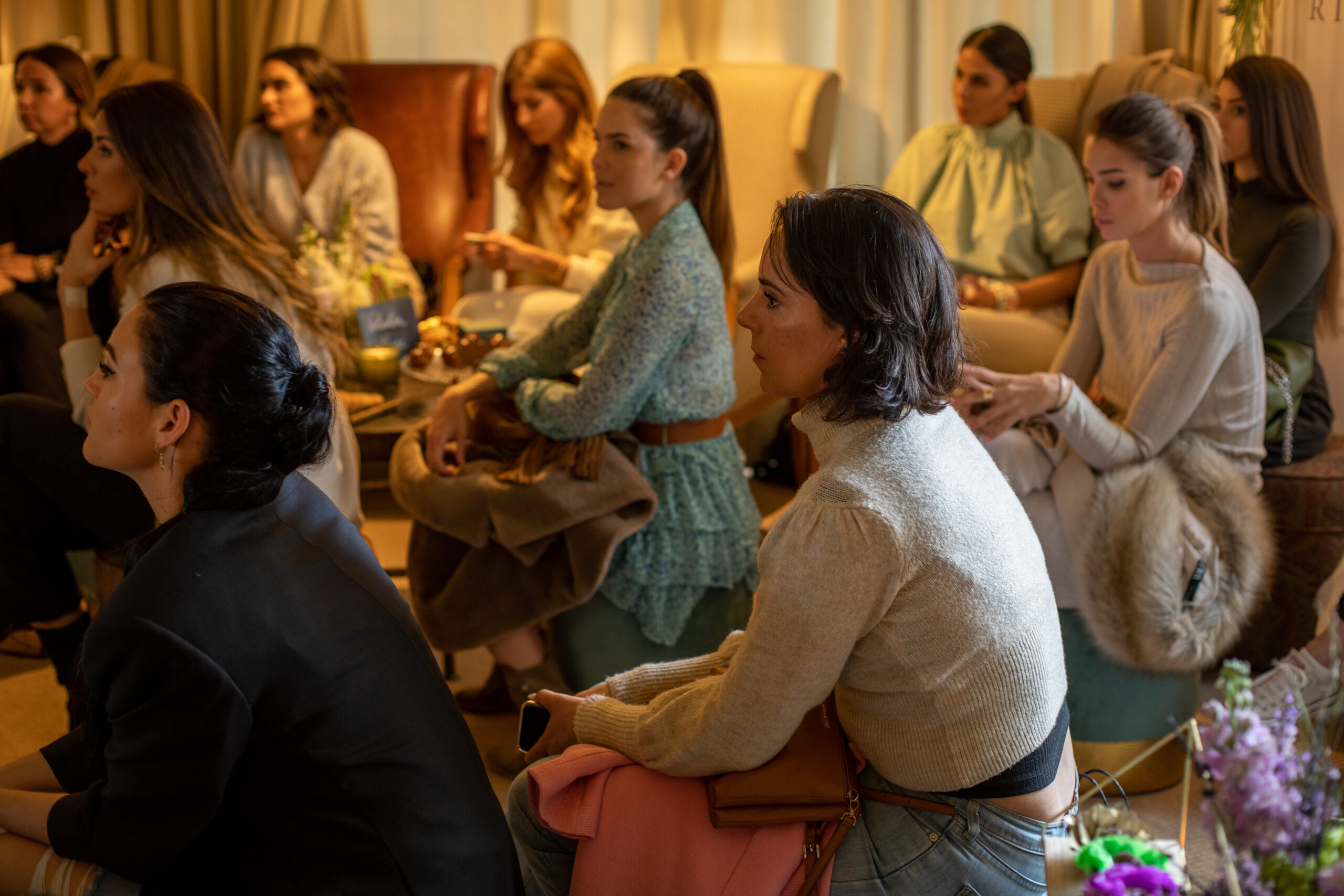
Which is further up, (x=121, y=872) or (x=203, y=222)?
(x=203, y=222)

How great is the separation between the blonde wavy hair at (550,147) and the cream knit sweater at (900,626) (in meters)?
2.30

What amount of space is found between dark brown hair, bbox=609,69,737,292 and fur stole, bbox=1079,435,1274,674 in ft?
2.67

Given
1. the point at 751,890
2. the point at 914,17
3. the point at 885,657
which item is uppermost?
the point at 914,17

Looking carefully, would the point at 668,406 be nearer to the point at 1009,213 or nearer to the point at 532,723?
the point at 532,723

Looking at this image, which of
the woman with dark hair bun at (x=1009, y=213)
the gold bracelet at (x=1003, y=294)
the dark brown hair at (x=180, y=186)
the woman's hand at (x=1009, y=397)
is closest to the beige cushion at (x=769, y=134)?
the woman with dark hair bun at (x=1009, y=213)

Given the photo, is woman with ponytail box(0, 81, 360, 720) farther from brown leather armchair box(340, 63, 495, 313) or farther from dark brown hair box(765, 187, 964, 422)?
brown leather armchair box(340, 63, 495, 313)

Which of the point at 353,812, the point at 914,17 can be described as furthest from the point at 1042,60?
the point at 353,812

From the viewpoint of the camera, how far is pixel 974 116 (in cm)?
326

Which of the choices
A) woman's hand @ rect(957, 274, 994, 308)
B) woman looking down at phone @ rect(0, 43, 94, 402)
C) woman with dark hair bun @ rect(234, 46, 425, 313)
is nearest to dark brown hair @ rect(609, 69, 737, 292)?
woman's hand @ rect(957, 274, 994, 308)

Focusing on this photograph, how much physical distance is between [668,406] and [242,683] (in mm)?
1084

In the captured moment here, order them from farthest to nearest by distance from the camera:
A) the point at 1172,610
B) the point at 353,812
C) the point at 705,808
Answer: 1. the point at 1172,610
2. the point at 705,808
3. the point at 353,812

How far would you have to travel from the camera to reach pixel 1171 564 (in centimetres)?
182

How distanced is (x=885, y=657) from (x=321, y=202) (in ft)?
9.86

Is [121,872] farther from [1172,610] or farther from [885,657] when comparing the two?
[1172,610]
